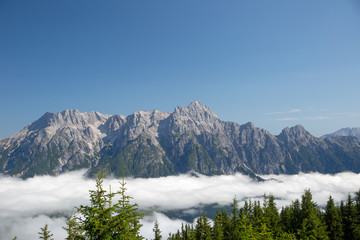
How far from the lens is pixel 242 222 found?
51.9 m

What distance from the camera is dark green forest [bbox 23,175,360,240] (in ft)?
55.6

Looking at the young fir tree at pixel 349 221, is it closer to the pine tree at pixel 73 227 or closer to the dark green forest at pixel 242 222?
the dark green forest at pixel 242 222

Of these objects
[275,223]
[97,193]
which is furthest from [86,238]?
[275,223]

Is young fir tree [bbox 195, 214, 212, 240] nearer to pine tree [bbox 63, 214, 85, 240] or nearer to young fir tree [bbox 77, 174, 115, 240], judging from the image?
pine tree [bbox 63, 214, 85, 240]

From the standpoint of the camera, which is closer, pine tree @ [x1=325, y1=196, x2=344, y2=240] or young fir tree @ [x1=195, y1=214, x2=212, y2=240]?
pine tree @ [x1=325, y1=196, x2=344, y2=240]

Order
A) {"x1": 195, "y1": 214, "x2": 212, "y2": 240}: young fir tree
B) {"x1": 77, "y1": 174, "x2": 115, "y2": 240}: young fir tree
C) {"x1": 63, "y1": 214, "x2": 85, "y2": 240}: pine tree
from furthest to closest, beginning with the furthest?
{"x1": 195, "y1": 214, "x2": 212, "y2": 240}: young fir tree → {"x1": 63, "y1": 214, "x2": 85, "y2": 240}: pine tree → {"x1": 77, "y1": 174, "x2": 115, "y2": 240}: young fir tree

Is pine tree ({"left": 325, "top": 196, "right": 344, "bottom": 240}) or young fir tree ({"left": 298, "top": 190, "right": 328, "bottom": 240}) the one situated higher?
young fir tree ({"left": 298, "top": 190, "right": 328, "bottom": 240})

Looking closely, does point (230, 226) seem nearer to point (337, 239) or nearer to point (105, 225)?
point (337, 239)

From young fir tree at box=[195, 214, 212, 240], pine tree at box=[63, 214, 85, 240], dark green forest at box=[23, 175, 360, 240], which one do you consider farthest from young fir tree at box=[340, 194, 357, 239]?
pine tree at box=[63, 214, 85, 240]

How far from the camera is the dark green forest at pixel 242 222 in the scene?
1695 cm

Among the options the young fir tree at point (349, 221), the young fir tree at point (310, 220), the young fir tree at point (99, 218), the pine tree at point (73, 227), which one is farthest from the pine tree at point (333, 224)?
the young fir tree at point (99, 218)

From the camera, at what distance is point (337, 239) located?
193ft

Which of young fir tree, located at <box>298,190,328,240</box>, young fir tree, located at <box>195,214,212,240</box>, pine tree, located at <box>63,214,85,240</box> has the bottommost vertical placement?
young fir tree, located at <box>195,214,212,240</box>

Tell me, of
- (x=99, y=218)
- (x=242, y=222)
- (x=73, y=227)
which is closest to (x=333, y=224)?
(x=242, y=222)
